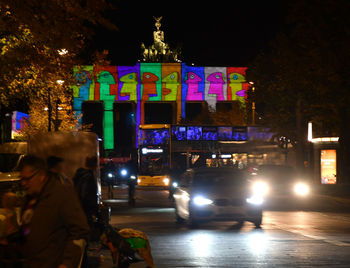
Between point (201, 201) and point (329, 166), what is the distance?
26.9 meters

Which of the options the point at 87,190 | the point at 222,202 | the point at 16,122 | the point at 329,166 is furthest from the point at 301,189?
the point at 16,122

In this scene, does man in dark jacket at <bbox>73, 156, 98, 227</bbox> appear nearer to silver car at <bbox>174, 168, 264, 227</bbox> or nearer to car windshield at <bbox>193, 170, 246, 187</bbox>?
silver car at <bbox>174, 168, 264, 227</bbox>

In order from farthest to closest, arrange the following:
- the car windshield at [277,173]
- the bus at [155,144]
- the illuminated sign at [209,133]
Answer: the illuminated sign at [209,133] → the bus at [155,144] → the car windshield at [277,173]

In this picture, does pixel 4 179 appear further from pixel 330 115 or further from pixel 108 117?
pixel 108 117

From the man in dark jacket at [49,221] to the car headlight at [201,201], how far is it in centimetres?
1273

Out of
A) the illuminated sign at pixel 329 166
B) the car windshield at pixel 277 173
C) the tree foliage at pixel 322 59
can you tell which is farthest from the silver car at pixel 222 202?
the illuminated sign at pixel 329 166

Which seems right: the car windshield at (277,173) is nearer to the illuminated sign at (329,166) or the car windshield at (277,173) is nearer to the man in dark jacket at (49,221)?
the illuminated sign at (329,166)

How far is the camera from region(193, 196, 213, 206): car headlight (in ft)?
61.7

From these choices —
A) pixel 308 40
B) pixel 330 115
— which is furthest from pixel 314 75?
pixel 330 115

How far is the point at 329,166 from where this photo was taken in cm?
4434

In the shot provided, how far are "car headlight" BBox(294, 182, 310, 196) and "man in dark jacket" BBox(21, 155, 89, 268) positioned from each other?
25046 millimetres

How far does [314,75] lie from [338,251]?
24.3 m

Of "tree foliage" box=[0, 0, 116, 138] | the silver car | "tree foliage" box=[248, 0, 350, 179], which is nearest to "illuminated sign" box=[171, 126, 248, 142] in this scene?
"tree foliage" box=[248, 0, 350, 179]

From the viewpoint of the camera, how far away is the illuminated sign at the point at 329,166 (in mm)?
43562
